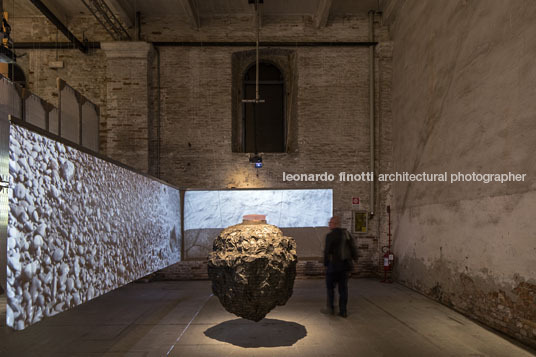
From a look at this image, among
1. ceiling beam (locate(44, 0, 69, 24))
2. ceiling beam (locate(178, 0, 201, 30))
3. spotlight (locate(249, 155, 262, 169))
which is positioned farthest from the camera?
ceiling beam (locate(44, 0, 69, 24))

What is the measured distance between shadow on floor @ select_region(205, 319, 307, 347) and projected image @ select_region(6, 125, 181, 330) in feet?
4.91

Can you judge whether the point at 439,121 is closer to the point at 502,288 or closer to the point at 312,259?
the point at 502,288

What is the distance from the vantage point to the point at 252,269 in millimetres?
4316

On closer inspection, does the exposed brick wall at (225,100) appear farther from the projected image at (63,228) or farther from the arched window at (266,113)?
the projected image at (63,228)

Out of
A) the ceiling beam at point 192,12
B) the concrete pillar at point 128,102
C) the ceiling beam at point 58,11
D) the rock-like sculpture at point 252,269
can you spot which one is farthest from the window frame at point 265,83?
the rock-like sculpture at point 252,269

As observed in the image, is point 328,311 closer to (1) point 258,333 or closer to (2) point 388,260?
(1) point 258,333

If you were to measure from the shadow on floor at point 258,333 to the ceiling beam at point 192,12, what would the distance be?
7.26 meters

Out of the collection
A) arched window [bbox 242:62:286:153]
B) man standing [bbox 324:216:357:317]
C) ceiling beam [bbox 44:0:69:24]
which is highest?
ceiling beam [bbox 44:0:69:24]

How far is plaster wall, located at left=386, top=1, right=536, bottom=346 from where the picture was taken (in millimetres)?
4629

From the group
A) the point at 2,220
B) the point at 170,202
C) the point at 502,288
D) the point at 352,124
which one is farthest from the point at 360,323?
the point at 352,124

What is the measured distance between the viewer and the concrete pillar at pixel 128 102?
364 inches

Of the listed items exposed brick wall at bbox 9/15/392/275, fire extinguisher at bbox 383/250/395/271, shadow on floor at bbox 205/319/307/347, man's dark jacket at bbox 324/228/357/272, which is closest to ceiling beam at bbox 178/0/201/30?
exposed brick wall at bbox 9/15/392/275

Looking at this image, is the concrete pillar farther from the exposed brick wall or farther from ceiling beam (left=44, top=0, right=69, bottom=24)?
ceiling beam (left=44, top=0, right=69, bottom=24)

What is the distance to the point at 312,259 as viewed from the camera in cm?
889
